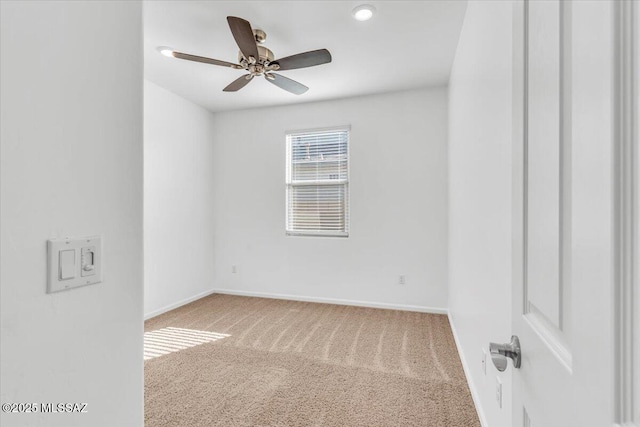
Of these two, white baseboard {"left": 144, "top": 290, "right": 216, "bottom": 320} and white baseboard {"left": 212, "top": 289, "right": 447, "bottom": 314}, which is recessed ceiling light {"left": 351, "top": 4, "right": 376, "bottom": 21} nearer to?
white baseboard {"left": 212, "top": 289, "right": 447, "bottom": 314}

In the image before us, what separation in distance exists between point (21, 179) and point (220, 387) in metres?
1.97

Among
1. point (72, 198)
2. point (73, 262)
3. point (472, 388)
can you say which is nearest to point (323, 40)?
point (72, 198)

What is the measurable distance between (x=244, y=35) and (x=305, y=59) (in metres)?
0.49

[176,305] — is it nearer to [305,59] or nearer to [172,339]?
[172,339]

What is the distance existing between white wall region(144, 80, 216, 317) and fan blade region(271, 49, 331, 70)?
2.00 meters

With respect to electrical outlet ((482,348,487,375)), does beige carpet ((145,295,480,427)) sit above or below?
below

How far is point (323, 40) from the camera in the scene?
2.66 metres

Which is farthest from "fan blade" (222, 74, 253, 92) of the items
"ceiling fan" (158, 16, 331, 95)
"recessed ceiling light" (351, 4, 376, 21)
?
"recessed ceiling light" (351, 4, 376, 21)

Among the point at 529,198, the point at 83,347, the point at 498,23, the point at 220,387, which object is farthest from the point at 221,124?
the point at 529,198

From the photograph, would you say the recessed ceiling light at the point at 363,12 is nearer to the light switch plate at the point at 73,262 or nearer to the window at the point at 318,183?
the window at the point at 318,183

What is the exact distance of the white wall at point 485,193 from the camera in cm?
130

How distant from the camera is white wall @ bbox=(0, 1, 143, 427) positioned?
646 mm

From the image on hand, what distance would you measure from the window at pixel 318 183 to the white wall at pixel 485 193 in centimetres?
180

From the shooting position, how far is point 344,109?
13.4 ft
